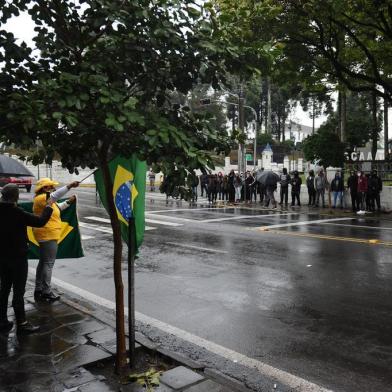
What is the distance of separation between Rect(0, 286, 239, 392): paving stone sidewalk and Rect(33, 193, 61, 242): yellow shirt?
109 cm

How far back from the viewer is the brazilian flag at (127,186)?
14.1 ft

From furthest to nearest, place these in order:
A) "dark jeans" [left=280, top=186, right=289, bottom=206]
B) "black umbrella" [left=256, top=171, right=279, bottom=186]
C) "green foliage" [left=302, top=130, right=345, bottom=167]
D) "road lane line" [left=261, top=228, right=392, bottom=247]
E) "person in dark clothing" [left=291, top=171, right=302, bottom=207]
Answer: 1. "dark jeans" [left=280, top=186, right=289, bottom=206]
2. "black umbrella" [left=256, top=171, right=279, bottom=186]
3. "person in dark clothing" [left=291, top=171, right=302, bottom=207]
4. "green foliage" [left=302, top=130, right=345, bottom=167]
5. "road lane line" [left=261, top=228, right=392, bottom=247]

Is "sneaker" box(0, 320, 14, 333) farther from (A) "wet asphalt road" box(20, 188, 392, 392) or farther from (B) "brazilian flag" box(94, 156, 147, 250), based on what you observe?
(B) "brazilian flag" box(94, 156, 147, 250)

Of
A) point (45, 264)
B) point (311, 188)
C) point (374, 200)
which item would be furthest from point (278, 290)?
point (311, 188)

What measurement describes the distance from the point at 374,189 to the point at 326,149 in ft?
10.6

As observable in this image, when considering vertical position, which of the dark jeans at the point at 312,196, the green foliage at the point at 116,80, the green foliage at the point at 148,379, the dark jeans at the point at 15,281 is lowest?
the green foliage at the point at 148,379

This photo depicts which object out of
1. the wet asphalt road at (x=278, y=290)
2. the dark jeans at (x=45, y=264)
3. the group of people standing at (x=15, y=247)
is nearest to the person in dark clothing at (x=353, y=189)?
the wet asphalt road at (x=278, y=290)

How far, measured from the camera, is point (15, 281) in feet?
17.3

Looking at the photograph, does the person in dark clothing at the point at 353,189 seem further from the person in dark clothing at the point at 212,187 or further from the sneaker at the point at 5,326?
the sneaker at the point at 5,326

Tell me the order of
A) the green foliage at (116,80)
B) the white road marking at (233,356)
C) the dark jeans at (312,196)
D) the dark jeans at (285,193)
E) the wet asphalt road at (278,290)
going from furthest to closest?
the dark jeans at (285,193)
the dark jeans at (312,196)
the wet asphalt road at (278,290)
the white road marking at (233,356)
the green foliage at (116,80)

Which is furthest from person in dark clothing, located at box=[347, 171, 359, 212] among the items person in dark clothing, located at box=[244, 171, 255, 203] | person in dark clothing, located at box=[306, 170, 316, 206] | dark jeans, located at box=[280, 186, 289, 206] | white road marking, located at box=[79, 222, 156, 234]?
white road marking, located at box=[79, 222, 156, 234]

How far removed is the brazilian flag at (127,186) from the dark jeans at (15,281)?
1.61 meters

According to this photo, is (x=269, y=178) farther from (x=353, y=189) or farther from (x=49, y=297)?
(x=49, y=297)

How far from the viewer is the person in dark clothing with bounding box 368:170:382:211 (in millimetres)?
19031
